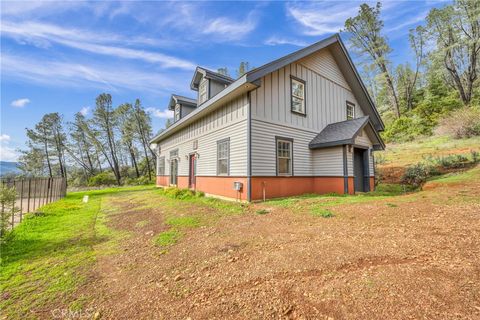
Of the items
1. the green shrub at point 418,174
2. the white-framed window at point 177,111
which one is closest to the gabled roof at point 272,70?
the white-framed window at point 177,111

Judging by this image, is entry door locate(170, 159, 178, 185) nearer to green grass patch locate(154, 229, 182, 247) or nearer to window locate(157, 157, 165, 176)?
window locate(157, 157, 165, 176)

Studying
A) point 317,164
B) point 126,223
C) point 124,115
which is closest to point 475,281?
point 126,223

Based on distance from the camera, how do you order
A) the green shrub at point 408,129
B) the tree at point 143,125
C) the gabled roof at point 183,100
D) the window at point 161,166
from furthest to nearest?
the tree at point 143,125 → the green shrub at point 408,129 → the window at point 161,166 → the gabled roof at point 183,100

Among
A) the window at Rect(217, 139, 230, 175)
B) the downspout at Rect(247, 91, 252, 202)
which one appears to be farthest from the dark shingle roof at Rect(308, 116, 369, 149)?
the window at Rect(217, 139, 230, 175)

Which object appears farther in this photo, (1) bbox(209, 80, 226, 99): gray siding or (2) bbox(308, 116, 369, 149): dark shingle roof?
(1) bbox(209, 80, 226, 99): gray siding

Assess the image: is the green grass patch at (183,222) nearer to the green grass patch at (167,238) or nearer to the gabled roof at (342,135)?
the green grass patch at (167,238)

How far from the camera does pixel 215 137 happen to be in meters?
9.96

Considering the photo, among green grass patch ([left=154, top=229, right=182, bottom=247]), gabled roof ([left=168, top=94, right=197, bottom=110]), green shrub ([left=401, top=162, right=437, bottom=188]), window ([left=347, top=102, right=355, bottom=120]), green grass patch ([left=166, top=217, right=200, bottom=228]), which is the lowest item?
green grass patch ([left=154, top=229, right=182, bottom=247])

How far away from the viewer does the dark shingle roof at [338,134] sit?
8742 mm

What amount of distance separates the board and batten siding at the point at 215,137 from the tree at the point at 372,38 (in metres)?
26.1

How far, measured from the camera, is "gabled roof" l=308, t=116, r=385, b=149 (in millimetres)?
8781

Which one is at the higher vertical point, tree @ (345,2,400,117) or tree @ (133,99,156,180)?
tree @ (345,2,400,117)

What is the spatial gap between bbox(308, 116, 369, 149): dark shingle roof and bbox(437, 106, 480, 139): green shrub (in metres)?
12.4

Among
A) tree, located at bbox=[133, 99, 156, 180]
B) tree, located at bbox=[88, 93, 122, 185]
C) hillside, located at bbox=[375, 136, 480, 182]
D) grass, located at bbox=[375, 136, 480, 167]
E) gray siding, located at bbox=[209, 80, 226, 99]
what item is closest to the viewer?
gray siding, located at bbox=[209, 80, 226, 99]
